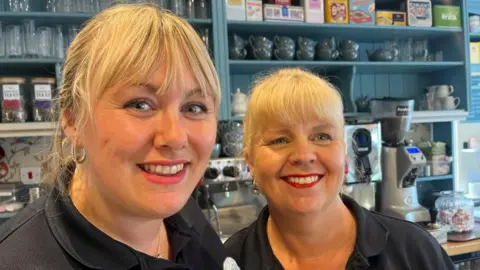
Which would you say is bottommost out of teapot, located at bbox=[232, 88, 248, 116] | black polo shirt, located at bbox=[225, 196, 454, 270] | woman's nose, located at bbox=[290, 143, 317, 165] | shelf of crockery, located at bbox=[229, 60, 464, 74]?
black polo shirt, located at bbox=[225, 196, 454, 270]

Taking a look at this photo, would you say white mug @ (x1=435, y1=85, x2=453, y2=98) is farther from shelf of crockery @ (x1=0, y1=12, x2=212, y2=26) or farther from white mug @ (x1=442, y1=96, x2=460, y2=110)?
shelf of crockery @ (x1=0, y1=12, x2=212, y2=26)

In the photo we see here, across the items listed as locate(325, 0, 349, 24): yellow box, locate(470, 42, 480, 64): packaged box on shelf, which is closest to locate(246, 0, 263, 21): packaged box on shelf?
locate(325, 0, 349, 24): yellow box

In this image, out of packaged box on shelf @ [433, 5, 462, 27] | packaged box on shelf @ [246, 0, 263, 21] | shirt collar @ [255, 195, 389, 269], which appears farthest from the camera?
packaged box on shelf @ [433, 5, 462, 27]

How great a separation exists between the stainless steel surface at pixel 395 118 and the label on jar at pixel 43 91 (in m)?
1.94

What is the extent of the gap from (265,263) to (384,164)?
1731mm

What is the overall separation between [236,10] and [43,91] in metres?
1.16

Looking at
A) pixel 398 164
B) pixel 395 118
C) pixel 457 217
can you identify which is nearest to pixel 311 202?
pixel 457 217

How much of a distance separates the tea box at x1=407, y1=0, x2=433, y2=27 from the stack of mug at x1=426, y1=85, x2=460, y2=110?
1.56 ft

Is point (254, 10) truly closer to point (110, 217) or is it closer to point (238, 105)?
point (238, 105)

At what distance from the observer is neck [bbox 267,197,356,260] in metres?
1.14

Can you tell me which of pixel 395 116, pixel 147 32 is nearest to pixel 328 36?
pixel 395 116

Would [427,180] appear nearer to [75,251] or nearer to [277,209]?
[277,209]

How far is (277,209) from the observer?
1156 mm

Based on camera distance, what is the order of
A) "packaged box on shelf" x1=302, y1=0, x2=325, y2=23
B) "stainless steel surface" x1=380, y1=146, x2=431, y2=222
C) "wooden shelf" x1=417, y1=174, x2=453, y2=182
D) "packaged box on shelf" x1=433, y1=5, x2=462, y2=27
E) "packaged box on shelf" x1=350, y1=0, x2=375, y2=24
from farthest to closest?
"wooden shelf" x1=417, y1=174, x2=453, y2=182
"packaged box on shelf" x1=433, y1=5, x2=462, y2=27
"packaged box on shelf" x1=350, y1=0, x2=375, y2=24
"packaged box on shelf" x1=302, y1=0, x2=325, y2=23
"stainless steel surface" x1=380, y1=146, x2=431, y2=222
